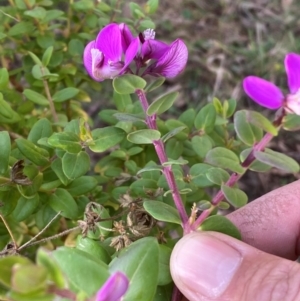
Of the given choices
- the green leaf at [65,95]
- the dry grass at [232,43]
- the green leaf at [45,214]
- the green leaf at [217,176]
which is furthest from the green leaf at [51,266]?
the dry grass at [232,43]

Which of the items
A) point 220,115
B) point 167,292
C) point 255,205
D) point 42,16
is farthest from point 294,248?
point 42,16

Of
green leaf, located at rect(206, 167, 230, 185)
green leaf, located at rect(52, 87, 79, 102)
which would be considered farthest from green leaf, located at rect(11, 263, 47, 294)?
green leaf, located at rect(52, 87, 79, 102)

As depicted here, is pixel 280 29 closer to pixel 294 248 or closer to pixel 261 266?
pixel 294 248

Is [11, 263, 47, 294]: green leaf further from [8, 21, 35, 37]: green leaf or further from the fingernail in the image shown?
[8, 21, 35, 37]: green leaf

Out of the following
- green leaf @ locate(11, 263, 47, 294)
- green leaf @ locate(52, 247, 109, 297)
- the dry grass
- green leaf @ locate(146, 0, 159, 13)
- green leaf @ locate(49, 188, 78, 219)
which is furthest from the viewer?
the dry grass

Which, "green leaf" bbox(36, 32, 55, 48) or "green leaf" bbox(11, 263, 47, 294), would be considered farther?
"green leaf" bbox(36, 32, 55, 48)

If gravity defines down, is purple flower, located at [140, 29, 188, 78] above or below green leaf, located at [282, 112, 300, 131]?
above
